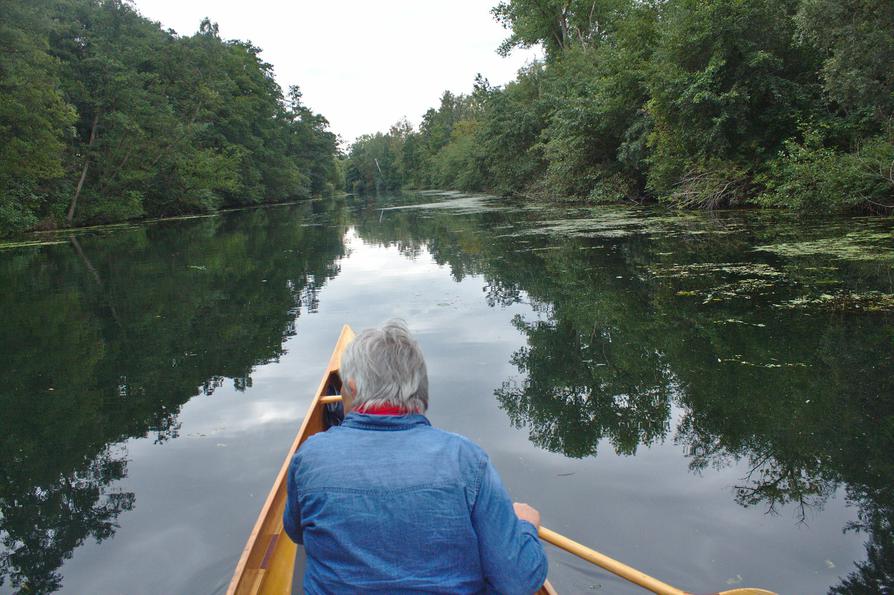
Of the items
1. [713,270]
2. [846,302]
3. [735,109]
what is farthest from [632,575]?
[735,109]

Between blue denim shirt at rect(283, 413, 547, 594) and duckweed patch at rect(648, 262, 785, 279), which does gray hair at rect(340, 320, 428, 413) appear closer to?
blue denim shirt at rect(283, 413, 547, 594)

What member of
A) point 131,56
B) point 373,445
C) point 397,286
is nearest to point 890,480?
point 373,445

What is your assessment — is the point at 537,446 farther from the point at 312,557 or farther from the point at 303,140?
the point at 303,140

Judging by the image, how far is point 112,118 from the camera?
24.8m

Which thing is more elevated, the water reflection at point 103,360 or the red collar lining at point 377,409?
the red collar lining at point 377,409

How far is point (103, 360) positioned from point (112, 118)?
22975 mm

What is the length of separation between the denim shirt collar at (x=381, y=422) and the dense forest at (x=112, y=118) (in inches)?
855

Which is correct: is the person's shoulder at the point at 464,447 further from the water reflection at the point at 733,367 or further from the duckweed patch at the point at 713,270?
the duckweed patch at the point at 713,270

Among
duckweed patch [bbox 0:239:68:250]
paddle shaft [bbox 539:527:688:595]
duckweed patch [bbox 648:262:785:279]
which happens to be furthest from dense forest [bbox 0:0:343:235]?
paddle shaft [bbox 539:527:688:595]

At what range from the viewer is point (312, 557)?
5.05 ft

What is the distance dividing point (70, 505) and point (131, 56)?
96.8 ft

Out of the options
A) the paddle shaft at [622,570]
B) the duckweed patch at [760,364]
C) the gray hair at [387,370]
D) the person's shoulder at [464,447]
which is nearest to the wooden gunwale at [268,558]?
the gray hair at [387,370]

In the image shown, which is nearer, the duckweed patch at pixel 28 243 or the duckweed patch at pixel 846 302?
the duckweed patch at pixel 846 302

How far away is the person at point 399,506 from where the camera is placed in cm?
139
